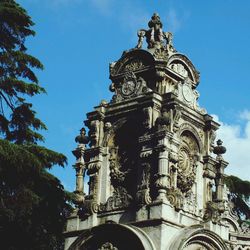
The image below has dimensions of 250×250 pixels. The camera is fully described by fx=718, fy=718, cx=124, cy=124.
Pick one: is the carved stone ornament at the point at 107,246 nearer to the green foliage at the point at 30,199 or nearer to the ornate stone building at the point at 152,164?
the ornate stone building at the point at 152,164

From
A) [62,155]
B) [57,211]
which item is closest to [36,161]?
[62,155]

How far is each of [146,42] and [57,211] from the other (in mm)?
5906

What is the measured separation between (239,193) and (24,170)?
54.5 feet

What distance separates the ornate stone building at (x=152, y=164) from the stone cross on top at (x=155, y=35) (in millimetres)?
27

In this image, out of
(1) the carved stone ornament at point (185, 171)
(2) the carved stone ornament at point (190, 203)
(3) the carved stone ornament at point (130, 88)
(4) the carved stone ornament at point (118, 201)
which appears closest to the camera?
(4) the carved stone ornament at point (118, 201)

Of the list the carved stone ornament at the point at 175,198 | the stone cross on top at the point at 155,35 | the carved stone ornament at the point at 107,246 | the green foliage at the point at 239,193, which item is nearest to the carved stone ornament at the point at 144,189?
the carved stone ornament at the point at 175,198

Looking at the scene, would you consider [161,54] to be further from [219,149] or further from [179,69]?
[219,149]

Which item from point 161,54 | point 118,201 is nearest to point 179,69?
point 161,54

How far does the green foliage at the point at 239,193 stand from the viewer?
32.7 metres

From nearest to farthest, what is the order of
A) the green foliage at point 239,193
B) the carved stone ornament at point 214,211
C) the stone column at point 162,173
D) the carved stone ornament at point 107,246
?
1. the stone column at point 162,173
2. the carved stone ornament at point 107,246
3. the carved stone ornament at point 214,211
4. the green foliage at point 239,193

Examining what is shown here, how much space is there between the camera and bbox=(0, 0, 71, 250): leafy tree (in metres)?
18.4

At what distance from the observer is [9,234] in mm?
19797

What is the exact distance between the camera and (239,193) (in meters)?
32.9

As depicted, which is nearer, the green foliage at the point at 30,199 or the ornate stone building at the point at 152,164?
the ornate stone building at the point at 152,164
